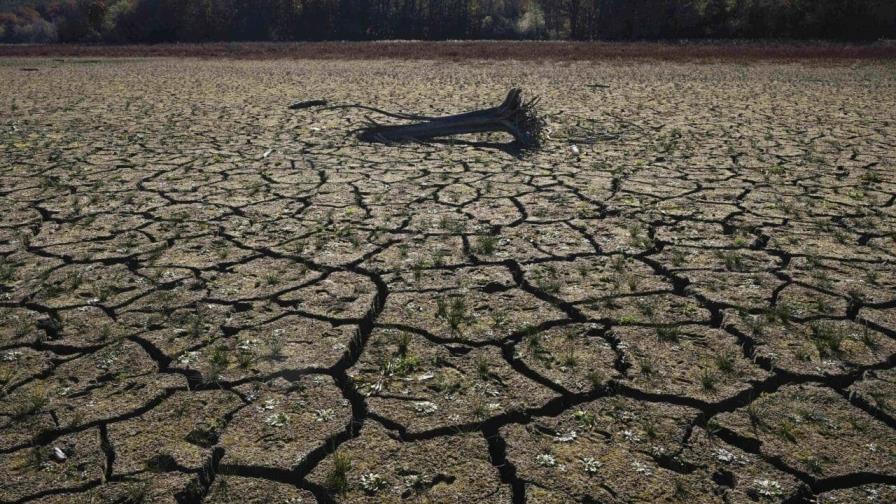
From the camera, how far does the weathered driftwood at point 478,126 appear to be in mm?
6738

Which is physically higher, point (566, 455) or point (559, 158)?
point (559, 158)

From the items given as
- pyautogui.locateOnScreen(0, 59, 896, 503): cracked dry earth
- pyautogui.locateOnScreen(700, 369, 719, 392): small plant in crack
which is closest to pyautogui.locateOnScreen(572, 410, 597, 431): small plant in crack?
pyautogui.locateOnScreen(0, 59, 896, 503): cracked dry earth

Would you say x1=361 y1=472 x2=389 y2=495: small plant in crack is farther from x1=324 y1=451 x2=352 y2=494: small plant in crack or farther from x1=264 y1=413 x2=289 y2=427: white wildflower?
x1=264 y1=413 x2=289 y2=427: white wildflower

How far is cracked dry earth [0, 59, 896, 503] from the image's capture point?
78.7 inches

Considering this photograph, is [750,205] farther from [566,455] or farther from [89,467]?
[89,467]

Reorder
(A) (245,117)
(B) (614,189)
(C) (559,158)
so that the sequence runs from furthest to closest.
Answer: (A) (245,117), (C) (559,158), (B) (614,189)

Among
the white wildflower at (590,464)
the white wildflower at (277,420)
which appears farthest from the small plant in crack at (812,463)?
the white wildflower at (277,420)

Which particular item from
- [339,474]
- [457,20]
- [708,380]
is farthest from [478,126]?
[457,20]

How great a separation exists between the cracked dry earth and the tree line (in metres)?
23.2

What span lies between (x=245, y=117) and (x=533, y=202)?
537cm

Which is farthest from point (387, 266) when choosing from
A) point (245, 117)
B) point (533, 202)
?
point (245, 117)

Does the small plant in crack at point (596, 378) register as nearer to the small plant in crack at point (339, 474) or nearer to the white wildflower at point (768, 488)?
the white wildflower at point (768, 488)

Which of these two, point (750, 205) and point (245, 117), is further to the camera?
point (245, 117)

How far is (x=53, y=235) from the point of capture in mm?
4035
